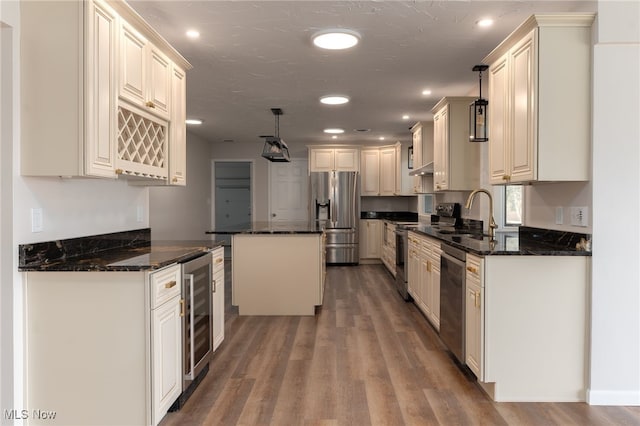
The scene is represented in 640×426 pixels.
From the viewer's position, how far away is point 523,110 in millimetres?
2643

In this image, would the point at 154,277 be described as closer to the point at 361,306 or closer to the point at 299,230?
the point at 299,230

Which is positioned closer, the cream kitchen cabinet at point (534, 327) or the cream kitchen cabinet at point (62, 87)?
the cream kitchen cabinet at point (62, 87)

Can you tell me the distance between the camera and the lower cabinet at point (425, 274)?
3629mm

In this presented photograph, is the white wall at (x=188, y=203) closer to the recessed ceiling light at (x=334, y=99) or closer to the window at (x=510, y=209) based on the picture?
the recessed ceiling light at (x=334, y=99)

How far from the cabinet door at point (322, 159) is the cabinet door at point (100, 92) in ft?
19.2

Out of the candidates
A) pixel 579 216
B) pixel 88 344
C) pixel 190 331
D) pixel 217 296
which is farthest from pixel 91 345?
pixel 579 216

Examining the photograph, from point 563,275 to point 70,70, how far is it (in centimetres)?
286

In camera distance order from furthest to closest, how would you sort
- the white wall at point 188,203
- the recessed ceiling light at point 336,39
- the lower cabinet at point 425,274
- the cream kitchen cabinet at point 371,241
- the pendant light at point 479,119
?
1. the cream kitchen cabinet at point 371,241
2. the white wall at point 188,203
3. the pendant light at point 479,119
4. the lower cabinet at point 425,274
5. the recessed ceiling light at point 336,39

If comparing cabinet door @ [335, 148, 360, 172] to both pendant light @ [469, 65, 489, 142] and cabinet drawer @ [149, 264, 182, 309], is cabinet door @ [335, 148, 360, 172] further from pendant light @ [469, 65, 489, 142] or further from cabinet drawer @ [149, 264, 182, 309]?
cabinet drawer @ [149, 264, 182, 309]

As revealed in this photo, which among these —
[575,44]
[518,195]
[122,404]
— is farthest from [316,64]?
[122,404]

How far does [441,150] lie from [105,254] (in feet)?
11.6

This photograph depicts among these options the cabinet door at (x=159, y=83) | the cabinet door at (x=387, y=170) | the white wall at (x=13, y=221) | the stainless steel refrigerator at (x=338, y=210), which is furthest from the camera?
the cabinet door at (x=387, y=170)

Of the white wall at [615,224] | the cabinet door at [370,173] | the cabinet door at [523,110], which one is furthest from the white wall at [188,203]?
the white wall at [615,224]

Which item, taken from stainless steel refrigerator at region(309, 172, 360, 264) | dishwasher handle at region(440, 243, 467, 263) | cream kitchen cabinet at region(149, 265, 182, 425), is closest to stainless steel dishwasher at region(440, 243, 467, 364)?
dishwasher handle at region(440, 243, 467, 263)
